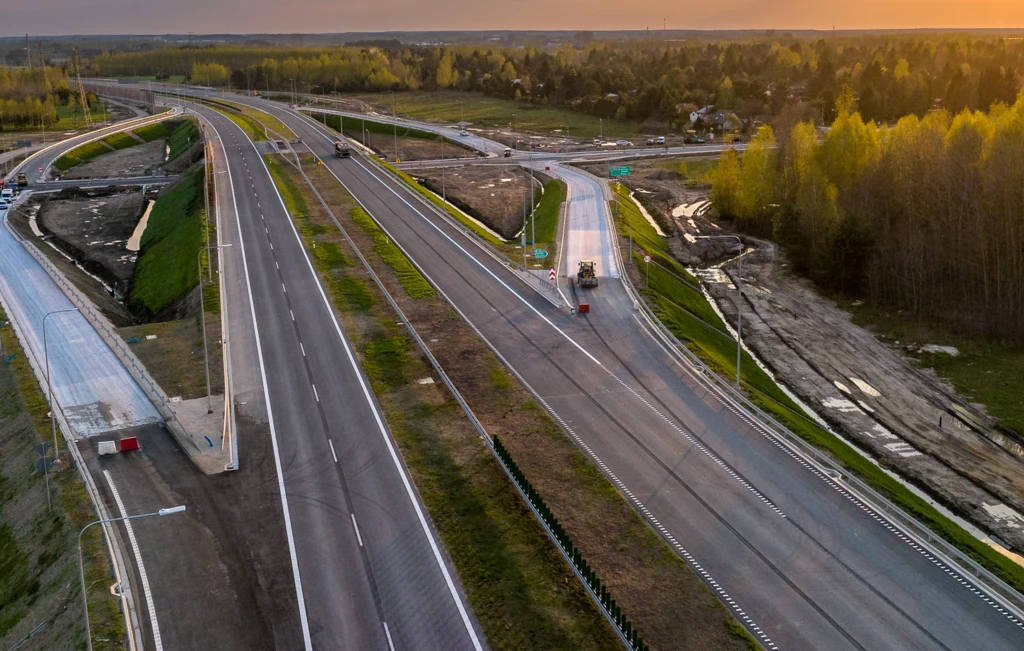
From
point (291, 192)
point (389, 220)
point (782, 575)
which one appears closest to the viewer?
point (782, 575)

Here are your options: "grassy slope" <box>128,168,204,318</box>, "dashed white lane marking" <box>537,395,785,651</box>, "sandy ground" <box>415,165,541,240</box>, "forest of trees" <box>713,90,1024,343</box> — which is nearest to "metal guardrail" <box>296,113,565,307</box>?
"sandy ground" <box>415,165,541,240</box>

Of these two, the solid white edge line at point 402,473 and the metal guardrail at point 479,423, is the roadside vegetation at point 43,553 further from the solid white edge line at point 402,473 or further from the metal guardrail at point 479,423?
the metal guardrail at point 479,423

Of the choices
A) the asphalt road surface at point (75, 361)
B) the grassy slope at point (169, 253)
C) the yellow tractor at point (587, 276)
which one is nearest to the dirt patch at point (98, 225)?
the grassy slope at point (169, 253)

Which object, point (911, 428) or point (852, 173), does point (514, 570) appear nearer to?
point (911, 428)

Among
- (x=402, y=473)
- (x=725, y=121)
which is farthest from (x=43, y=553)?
(x=725, y=121)

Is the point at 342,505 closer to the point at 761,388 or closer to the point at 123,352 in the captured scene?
the point at 123,352

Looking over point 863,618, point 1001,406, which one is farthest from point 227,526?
point 1001,406

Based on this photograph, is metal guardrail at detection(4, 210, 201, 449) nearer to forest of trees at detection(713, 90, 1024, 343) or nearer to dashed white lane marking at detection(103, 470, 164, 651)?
dashed white lane marking at detection(103, 470, 164, 651)
